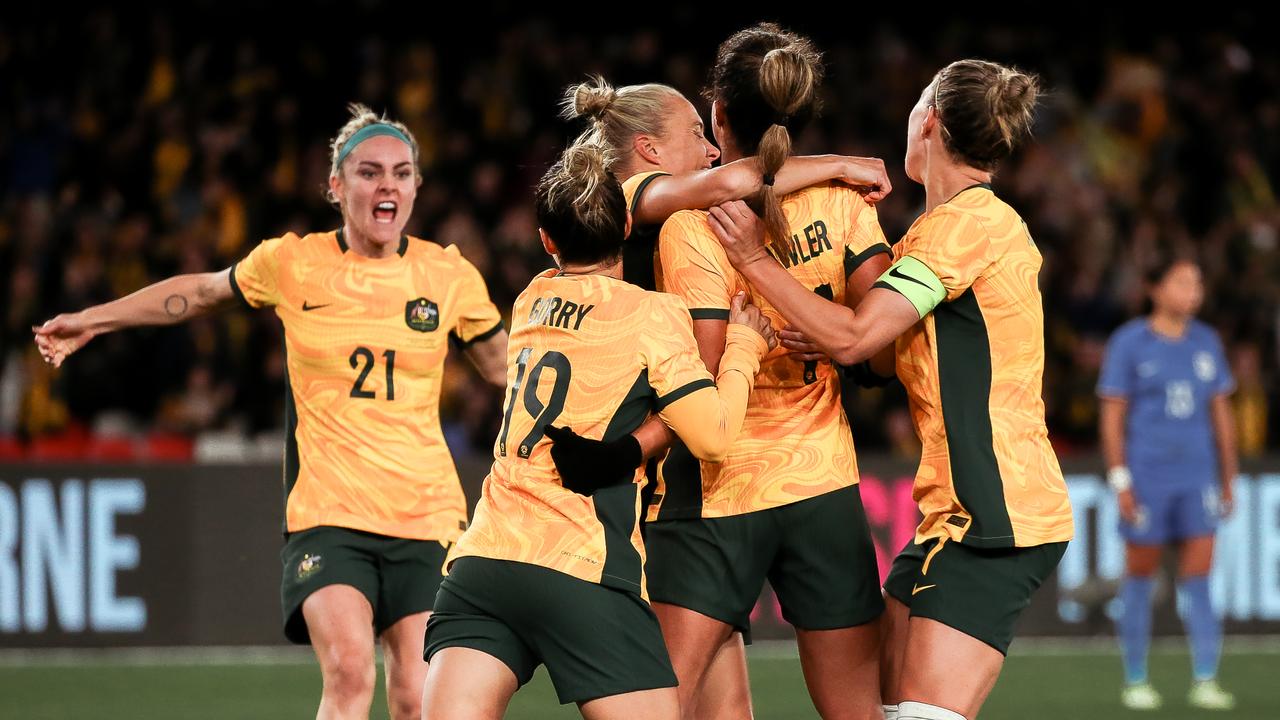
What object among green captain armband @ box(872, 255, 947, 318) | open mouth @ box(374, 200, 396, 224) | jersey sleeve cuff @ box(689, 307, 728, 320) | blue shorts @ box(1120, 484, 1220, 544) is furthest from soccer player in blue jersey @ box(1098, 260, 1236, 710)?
jersey sleeve cuff @ box(689, 307, 728, 320)

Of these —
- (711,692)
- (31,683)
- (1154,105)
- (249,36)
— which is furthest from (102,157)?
(711,692)

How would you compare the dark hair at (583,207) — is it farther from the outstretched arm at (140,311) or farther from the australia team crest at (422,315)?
the outstretched arm at (140,311)

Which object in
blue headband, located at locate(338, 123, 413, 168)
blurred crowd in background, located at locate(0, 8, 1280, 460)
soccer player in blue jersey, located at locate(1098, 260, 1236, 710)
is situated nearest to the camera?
blue headband, located at locate(338, 123, 413, 168)

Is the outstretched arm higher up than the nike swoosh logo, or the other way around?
the nike swoosh logo

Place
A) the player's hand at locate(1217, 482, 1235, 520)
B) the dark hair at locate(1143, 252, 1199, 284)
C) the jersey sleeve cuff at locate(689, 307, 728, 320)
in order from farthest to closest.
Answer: the player's hand at locate(1217, 482, 1235, 520), the dark hair at locate(1143, 252, 1199, 284), the jersey sleeve cuff at locate(689, 307, 728, 320)

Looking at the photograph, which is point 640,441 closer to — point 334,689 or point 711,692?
point 711,692

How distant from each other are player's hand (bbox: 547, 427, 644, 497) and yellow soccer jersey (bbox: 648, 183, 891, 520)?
51cm

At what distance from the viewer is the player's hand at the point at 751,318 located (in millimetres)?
4191

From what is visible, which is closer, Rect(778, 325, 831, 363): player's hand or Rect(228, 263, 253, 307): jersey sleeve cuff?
Rect(778, 325, 831, 363): player's hand

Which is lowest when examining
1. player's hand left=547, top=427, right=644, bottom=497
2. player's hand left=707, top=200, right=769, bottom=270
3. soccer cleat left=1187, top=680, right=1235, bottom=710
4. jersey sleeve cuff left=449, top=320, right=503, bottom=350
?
soccer cleat left=1187, top=680, right=1235, bottom=710

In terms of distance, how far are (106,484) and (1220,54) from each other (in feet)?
37.7

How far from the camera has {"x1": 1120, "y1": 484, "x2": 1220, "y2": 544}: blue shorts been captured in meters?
8.93

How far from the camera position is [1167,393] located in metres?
9.15

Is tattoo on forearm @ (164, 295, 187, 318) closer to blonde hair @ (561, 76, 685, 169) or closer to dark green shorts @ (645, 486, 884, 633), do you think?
blonde hair @ (561, 76, 685, 169)
